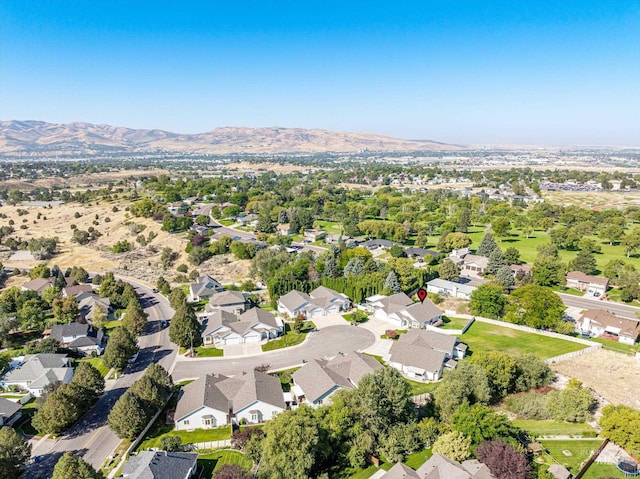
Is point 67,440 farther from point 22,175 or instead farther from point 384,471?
point 22,175

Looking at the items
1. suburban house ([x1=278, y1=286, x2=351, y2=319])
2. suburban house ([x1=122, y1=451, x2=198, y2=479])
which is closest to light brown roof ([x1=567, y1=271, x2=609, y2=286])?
suburban house ([x1=278, y1=286, x2=351, y2=319])

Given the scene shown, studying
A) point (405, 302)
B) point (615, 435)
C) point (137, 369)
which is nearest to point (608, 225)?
point (405, 302)

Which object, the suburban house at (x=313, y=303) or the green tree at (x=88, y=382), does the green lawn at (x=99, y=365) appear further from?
the suburban house at (x=313, y=303)

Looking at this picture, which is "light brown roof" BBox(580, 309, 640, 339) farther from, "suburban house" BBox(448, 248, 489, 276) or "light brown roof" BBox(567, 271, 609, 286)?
"suburban house" BBox(448, 248, 489, 276)

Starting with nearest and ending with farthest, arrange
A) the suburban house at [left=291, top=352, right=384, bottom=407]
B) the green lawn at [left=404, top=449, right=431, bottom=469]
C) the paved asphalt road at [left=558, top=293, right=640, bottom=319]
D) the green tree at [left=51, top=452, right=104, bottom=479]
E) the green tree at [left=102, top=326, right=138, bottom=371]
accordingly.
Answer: the green tree at [left=51, top=452, right=104, bottom=479] < the green lawn at [left=404, top=449, right=431, bottom=469] < the suburban house at [left=291, top=352, right=384, bottom=407] < the green tree at [left=102, top=326, right=138, bottom=371] < the paved asphalt road at [left=558, top=293, right=640, bottom=319]

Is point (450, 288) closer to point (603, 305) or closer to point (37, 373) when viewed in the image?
point (603, 305)
